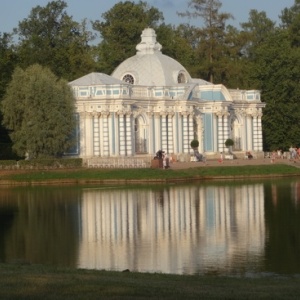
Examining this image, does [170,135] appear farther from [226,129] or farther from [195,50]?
[195,50]

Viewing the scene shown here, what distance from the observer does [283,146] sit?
7788cm

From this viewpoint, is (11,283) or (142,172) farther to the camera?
(142,172)

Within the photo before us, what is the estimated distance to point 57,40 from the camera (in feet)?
278

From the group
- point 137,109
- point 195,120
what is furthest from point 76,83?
point 195,120

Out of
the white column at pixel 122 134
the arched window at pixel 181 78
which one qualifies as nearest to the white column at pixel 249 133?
the arched window at pixel 181 78

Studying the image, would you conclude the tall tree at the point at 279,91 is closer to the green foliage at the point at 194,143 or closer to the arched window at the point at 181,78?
the arched window at the point at 181,78

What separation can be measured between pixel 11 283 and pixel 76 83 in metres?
50.2

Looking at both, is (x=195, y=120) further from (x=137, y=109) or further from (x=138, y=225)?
(x=138, y=225)

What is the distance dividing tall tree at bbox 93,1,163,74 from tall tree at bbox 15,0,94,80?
1.50 m

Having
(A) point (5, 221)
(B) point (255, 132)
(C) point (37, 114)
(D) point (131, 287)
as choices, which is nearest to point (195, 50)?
(B) point (255, 132)

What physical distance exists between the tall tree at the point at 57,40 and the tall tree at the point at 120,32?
150 centimetres

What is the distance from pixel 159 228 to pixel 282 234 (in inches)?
184

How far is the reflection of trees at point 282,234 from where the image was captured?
22.7 m

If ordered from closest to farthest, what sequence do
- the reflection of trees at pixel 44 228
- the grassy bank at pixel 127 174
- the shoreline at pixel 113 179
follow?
the reflection of trees at pixel 44 228, the shoreline at pixel 113 179, the grassy bank at pixel 127 174
